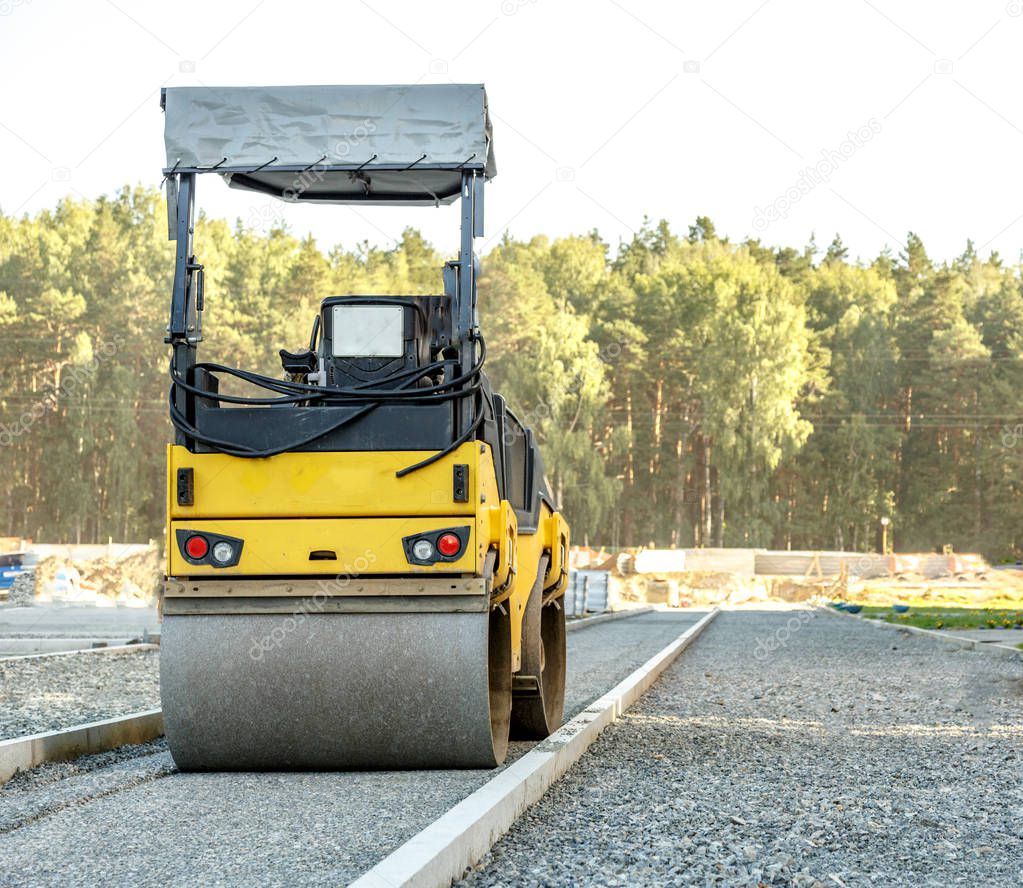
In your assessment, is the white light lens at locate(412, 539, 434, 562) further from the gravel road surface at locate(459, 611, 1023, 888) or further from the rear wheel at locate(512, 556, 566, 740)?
the rear wheel at locate(512, 556, 566, 740)

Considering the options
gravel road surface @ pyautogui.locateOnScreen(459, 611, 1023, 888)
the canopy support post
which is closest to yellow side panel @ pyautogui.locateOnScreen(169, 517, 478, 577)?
the canopy support post

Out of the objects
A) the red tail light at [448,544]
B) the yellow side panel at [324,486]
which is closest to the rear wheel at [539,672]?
the red tail light at [448,544]

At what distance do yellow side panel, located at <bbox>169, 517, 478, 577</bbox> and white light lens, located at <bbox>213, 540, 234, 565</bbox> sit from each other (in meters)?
0.05

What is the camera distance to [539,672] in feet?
26.9

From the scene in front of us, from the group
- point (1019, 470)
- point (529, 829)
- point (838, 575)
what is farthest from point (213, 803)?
point (1019, 470)

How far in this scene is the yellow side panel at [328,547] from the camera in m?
6.79

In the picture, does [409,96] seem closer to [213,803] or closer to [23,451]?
[213,803]

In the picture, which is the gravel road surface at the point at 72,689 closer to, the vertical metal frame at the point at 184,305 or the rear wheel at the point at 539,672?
the vertical metal frame at the point at 184,305

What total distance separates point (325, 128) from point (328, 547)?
7.91 feet

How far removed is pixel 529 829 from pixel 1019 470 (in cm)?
8350

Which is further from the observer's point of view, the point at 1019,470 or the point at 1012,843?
the point at 1019,470

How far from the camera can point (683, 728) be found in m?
10.1

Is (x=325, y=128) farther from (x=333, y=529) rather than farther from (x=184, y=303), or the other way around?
(x=333, y=529)

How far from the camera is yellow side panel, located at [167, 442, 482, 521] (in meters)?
6.82
